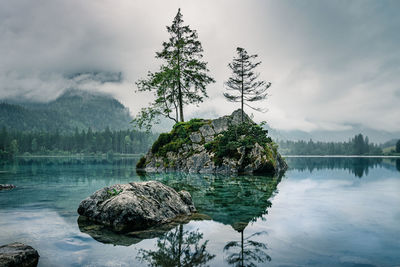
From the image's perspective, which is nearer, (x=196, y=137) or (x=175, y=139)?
(x=196, y=137)

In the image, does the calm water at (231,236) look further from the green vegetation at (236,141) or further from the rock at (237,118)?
the rock at (237,118)

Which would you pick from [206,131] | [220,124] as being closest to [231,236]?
[206,131]

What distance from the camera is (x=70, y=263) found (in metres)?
5.34

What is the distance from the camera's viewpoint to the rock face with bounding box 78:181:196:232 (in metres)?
7.89

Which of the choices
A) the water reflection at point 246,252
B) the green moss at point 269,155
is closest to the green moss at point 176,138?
the green moss at point 269,155

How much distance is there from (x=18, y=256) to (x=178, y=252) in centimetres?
339

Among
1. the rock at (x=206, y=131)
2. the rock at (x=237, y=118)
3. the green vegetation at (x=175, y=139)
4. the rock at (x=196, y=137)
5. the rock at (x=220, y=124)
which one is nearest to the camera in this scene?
the rock at (x=196, y=137)

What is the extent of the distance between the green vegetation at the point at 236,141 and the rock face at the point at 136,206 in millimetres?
18798

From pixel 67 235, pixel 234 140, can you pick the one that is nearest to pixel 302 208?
pixel 67 235

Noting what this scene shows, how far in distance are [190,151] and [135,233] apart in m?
25.3

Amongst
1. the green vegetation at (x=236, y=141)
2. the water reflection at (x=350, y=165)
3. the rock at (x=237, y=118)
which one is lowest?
the water reflection at (x=350, y=165)

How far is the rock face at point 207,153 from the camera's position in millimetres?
28331

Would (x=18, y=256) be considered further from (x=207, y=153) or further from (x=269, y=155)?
(x=269, y=155)

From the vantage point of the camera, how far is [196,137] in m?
33.7
